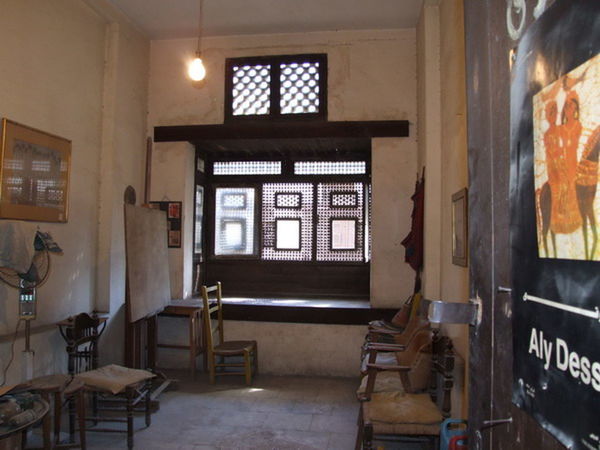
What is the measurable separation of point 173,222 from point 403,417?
12.3ft

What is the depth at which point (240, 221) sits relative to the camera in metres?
6.23

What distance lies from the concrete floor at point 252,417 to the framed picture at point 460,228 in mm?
1644

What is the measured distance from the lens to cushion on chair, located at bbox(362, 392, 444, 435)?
2.82 meters

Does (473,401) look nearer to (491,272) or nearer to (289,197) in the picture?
(491,272)

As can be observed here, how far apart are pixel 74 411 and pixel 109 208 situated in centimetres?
212

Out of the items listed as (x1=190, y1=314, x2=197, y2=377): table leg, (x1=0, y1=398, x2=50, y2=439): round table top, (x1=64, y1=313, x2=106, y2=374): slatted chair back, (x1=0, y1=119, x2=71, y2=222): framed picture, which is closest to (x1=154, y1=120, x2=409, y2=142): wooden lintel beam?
(x1=0, y1=119, x2=71, y2=222): framed picture

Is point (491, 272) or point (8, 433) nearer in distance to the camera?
point (491, 272)

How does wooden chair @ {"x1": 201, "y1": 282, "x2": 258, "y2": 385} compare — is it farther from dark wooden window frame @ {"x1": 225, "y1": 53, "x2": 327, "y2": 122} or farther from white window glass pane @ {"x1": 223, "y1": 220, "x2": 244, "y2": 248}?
dark wooden window frame @ {"x1": 225, "y1": 53, "x2": 327, "y2": 122}

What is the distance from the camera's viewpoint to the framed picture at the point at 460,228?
3256mm

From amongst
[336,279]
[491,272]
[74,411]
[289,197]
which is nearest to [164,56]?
[289,197]

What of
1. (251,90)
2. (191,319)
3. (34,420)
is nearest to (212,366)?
(191,319)

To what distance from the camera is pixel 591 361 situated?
583mm

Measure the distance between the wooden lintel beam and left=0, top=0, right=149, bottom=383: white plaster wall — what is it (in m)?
0.58

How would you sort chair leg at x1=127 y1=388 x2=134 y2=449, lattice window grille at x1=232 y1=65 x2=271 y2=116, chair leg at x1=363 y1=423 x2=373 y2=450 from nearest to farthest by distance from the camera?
chair leg at x1=363 y1=423 x2=373 y2=450 → chair leg at x1=127 y1=388 x2=134 y2=449 → lattice window grille at x1=232 y1=65 x2=271 y2=116
